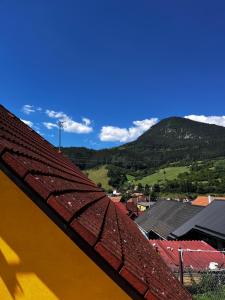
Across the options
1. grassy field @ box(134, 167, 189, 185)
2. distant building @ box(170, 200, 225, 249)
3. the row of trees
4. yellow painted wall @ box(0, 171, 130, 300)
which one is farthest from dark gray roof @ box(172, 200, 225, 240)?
grassy field @ box(134, 167, 189, 185)

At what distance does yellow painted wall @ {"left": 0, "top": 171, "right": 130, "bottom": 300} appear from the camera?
2.40m

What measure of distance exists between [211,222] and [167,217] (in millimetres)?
12115

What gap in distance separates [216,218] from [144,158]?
543ft

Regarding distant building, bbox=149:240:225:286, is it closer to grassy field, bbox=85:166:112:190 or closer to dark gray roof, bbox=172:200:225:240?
dark gray roof, bbox=172:200:225:240

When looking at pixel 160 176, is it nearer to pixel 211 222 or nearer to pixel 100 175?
pixel 100 175

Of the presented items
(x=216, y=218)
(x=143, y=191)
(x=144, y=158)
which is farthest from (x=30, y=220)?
(x=144, y=158)

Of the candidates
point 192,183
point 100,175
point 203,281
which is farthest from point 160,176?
point 203,281

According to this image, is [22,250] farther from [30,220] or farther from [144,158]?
[144,158]

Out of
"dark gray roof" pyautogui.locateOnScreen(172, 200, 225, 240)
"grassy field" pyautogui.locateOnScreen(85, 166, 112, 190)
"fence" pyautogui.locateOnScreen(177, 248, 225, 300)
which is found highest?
"grassy field" pyautogui.locateOnScreen(85, 166, 112, 190)

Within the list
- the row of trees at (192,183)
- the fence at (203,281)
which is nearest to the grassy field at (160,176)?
the row of trees at (192,183)

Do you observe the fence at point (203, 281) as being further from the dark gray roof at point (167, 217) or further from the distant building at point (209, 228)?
the dark gray roof at point (167, 217)

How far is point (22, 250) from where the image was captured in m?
2.43

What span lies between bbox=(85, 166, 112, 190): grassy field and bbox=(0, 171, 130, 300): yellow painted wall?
116m

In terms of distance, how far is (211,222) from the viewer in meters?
26.9
